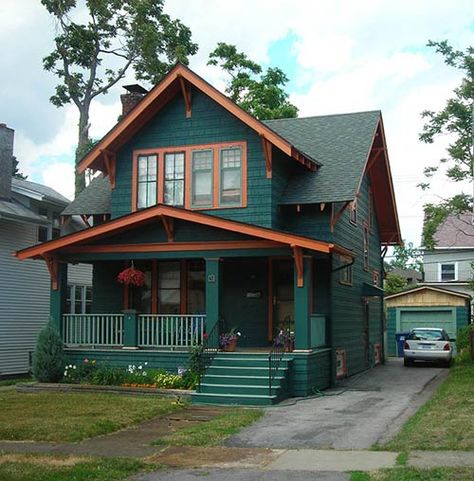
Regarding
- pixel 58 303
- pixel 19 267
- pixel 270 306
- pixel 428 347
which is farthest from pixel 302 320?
pixel 19 267

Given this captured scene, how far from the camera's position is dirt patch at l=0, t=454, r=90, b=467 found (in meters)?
9.28

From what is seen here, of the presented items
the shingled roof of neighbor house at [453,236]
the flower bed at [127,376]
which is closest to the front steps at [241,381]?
the flower bed at [127,376]

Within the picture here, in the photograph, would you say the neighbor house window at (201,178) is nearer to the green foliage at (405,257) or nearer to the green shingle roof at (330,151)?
the green shingle roof at (330,151)

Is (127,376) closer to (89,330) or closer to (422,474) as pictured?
(89,330)

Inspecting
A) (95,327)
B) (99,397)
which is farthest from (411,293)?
(99,397)

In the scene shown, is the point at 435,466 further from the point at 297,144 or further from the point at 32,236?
the point at 32,236

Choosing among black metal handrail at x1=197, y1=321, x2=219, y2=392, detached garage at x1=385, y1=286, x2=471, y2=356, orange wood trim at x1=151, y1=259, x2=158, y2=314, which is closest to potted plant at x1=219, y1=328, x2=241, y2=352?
black metal handrail at x1=197, y1=321, x2=219, y2=392

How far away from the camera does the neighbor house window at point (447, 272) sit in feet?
136

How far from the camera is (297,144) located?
71.4 feet

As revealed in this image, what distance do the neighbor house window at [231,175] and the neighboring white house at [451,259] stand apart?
2439 cm

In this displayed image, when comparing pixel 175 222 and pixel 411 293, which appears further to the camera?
pixel 411 293

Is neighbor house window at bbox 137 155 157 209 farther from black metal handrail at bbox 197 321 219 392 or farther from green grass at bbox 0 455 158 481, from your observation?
green grass at bbox 0 455 158 481

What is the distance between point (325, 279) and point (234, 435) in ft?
26.9

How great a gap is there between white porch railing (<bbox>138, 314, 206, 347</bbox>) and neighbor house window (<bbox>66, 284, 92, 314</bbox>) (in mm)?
8811
